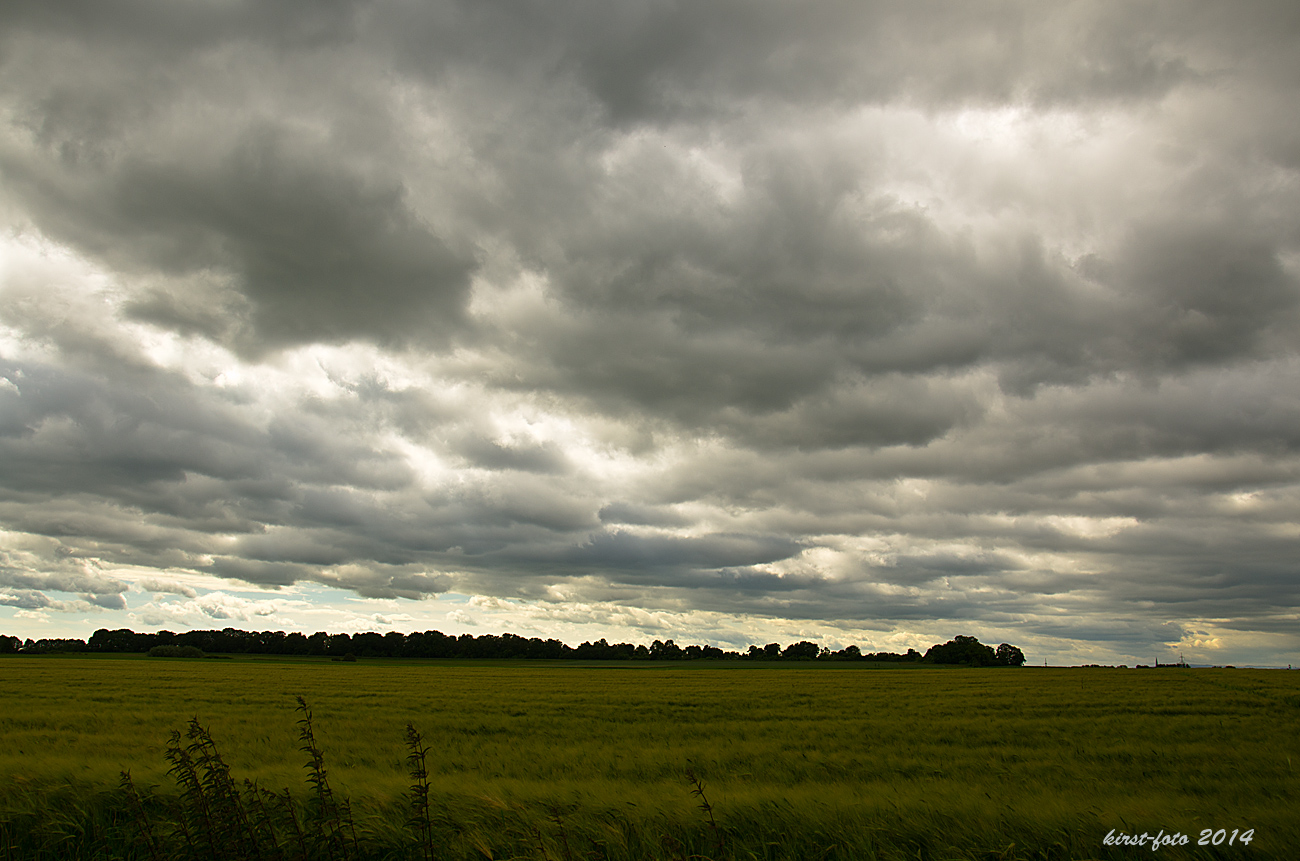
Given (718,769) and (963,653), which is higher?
→ (718,769)

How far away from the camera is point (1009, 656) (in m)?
144

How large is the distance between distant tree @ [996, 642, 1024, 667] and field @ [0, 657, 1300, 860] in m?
123

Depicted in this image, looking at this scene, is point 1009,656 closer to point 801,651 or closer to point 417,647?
point 801,651

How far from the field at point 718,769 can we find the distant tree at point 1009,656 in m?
123

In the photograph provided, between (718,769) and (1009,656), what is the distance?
159 metres

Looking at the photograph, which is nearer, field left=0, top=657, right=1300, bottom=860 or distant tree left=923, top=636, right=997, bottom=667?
field left=0, top=657, right=1300, bottom=860

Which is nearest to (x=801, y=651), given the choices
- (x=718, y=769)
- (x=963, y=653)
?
(x=963, y=653)

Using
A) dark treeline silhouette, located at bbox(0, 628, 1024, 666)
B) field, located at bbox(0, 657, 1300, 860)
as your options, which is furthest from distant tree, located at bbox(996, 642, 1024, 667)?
field, located at bbox(0, 657, 1300, 860)

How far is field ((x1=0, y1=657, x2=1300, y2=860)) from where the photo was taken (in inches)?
279

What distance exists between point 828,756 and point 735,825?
8.69m

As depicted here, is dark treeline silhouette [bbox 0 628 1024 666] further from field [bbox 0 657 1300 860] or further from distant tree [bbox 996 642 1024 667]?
field [bbox 0 657 1300 860]

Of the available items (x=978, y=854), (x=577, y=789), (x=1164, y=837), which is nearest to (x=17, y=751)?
(x=577, y=789)

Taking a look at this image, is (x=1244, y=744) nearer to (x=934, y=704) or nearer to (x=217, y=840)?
(x=934, y=704)

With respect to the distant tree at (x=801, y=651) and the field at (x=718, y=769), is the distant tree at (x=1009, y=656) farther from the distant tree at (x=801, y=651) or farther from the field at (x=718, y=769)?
the field at (x=718, y=769)
